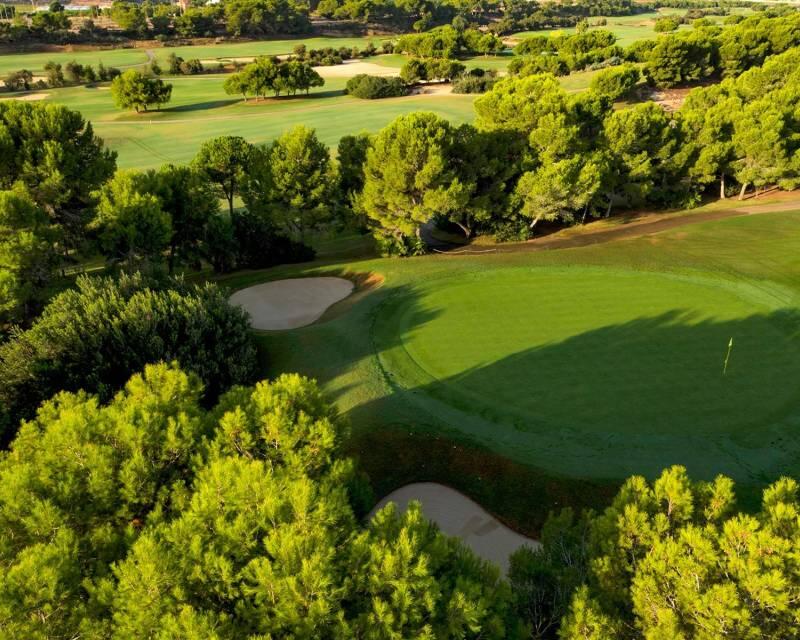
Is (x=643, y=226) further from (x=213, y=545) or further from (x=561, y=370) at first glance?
(x=213, y=545)

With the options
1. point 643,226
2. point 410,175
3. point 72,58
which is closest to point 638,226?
point 643,226

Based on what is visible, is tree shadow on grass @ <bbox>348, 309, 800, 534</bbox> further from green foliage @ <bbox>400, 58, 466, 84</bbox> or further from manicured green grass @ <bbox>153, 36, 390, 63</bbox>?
manicured green grass @ <bbox>153, 36, 390, 63</bbox>

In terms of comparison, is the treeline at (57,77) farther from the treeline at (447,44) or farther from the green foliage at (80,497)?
the green foliage at (80,497)

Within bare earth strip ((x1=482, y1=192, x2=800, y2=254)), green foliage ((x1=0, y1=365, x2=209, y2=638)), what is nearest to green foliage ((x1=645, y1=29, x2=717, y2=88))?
bare earth strip ((x1=482, y1=192, x2=800, y2=254))

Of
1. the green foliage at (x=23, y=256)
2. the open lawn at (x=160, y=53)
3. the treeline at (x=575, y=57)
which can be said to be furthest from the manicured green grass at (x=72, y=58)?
the green foliage at (x=23, y=256)

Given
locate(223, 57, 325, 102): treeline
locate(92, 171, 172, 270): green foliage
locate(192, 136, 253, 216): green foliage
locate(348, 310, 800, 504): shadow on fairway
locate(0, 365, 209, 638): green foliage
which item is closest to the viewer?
locate(0, 365, 209, 638): green foliage

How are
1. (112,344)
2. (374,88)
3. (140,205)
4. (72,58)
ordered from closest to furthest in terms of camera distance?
(112,344)
(140,205)
(374,88)
(72,58)
